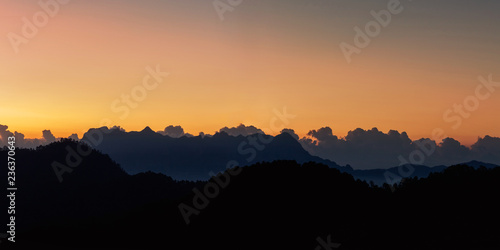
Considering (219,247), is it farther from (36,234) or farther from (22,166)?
(22,166)

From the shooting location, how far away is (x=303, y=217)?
8062cm

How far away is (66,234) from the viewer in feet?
271

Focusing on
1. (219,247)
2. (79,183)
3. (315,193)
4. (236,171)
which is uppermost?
(79,183)

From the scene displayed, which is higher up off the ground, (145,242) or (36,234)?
(36,234)

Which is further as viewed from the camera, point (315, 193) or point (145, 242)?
point (315, 193)

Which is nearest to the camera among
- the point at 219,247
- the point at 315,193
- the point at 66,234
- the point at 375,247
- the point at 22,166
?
the point at 375,247

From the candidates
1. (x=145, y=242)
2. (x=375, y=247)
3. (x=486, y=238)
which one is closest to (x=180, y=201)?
(x=145, y=242)

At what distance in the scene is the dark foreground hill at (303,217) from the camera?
2694 inches

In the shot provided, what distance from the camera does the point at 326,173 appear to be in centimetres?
9794

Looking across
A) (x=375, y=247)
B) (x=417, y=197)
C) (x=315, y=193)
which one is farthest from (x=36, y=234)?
(x=417, y=197)

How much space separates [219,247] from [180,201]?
93.8ft

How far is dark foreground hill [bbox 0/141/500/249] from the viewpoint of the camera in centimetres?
6844

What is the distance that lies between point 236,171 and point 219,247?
31.4 meters

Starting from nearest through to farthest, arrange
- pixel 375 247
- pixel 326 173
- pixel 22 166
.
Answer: pixel 375 247 → pixel 326 173 → pixel 22 166
